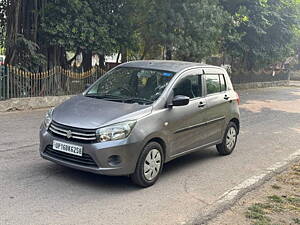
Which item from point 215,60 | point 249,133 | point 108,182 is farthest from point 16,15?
point 215,60

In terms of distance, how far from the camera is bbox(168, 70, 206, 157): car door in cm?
581

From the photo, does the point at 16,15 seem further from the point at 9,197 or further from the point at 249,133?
the point at 9,197

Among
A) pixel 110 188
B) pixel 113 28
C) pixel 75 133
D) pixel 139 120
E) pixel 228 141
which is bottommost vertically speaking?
pixel 110 188

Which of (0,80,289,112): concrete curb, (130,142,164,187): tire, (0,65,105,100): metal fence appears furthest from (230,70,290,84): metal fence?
(130,142,164,187): tire

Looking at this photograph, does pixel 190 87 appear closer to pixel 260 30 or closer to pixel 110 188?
pixel 110 188

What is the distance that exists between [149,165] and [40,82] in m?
8.42

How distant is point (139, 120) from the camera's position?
515 centimetres

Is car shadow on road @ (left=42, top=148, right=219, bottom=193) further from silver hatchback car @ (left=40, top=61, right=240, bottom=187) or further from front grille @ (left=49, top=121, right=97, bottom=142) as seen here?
front grille @ (left=49, top=121, right=97, bottom=142)

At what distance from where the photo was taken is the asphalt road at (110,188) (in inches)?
171

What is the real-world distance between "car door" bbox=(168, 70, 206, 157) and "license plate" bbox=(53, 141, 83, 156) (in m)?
1.41

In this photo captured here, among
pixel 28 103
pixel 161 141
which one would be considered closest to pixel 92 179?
pixel 161 141

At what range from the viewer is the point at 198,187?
5.62 meters

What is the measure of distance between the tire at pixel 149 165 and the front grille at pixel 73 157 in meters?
0.63

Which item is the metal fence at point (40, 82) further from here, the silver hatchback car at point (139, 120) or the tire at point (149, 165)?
the tire at point (149, 165)
